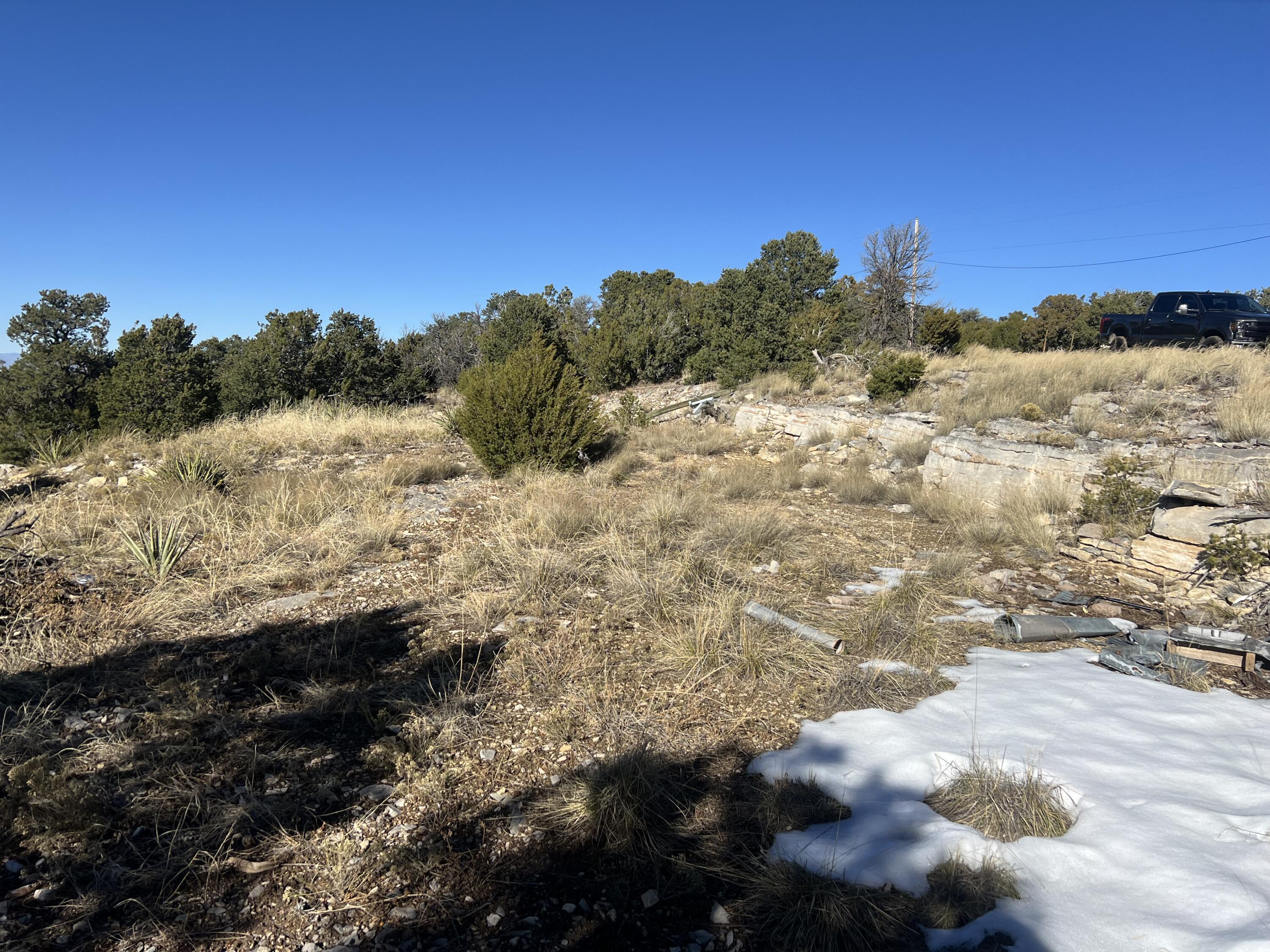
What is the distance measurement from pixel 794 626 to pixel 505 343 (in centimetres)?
1913

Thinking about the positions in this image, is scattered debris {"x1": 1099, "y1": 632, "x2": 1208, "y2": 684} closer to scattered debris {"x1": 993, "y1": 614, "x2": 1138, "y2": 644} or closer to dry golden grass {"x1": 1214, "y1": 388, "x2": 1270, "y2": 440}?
scattered debris {"x1": 993, "y1": 614, "x2": 1138, "y2": 644}

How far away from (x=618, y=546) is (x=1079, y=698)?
320cm

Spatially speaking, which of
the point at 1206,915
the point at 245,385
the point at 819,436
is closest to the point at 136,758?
the point at 1206,915

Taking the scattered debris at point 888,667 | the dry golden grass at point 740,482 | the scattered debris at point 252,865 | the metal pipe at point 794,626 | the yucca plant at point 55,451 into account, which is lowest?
the scattered debris at point 888,667

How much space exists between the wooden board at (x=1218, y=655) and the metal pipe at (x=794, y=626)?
2225 millimetres

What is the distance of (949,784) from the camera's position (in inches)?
109

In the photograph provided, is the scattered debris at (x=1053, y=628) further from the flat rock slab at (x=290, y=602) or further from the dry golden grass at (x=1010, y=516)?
the flat rock slab at (x=290, y=602)

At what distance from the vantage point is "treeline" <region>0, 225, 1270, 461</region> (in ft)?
46.3

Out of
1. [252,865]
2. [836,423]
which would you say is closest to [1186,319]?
[836,423]

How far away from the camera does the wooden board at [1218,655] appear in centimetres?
405

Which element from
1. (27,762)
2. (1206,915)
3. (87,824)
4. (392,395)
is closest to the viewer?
(1206,915)

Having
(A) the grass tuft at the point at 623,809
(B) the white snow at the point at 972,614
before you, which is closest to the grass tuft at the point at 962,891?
(A) the grass tuft at the point at 623,809

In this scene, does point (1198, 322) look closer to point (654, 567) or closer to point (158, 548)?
point (654, 567)

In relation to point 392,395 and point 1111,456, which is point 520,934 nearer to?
point 1111,456
